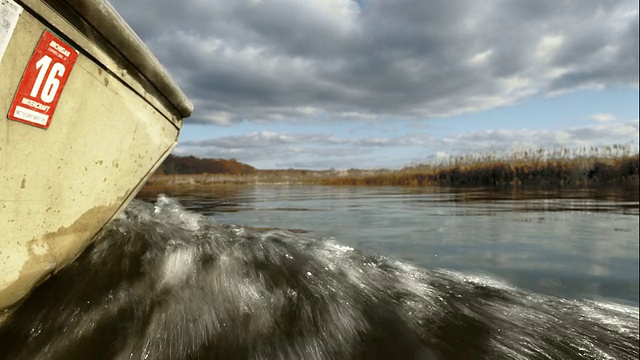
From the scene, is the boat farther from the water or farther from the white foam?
the white foam

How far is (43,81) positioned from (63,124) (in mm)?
211

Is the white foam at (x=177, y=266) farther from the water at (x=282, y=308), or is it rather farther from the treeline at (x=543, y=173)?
the treeline at (x=543, y=173)

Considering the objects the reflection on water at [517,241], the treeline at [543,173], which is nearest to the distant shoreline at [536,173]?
the treeline at [543,173]

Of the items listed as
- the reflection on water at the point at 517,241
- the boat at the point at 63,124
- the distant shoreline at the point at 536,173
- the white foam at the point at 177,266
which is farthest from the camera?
the distant shoreline at the point at 536,173

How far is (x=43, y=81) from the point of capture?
53.7 inches

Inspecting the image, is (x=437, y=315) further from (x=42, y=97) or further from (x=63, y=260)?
(x=42, y=97)

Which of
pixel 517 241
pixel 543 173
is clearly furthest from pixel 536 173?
pixel 517 241

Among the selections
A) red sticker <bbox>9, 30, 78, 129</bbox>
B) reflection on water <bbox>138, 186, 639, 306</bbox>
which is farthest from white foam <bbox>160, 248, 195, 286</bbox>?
reflection on water <bbox>138, 186, 639, 306</bbox>

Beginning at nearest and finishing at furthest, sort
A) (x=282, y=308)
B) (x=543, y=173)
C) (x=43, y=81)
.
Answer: (x=43, y=81)
(x=282, y=308)
(x=543, y=173)

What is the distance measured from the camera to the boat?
1283 millimetres

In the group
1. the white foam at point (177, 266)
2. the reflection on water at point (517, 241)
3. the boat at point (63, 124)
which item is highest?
the boat at point (63, 124)

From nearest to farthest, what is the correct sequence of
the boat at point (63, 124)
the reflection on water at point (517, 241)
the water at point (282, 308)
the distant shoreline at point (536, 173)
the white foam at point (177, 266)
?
the boat at point (63, 124) < the water at point (282, 308) < the white foam at point (177, 266) < the reflection on water at point (517, 241) < the distant shoreline at point (536, 173)

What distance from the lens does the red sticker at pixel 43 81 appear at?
1.29m

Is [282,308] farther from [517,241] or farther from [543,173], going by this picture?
[543,173]
